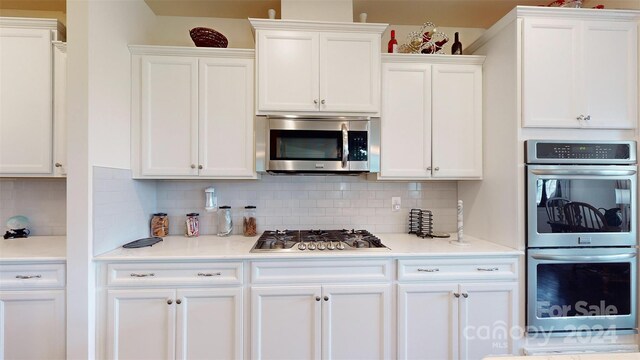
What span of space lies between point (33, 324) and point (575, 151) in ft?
11.6

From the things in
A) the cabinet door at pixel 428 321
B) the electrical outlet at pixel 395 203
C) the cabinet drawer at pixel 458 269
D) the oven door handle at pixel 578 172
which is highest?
the oven door handle at pixel 578 172

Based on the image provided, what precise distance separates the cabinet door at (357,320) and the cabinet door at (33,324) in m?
1.58

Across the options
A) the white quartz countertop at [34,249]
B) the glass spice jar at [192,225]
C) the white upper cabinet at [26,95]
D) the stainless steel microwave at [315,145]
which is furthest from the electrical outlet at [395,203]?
the white upper cabinet at [26,95]

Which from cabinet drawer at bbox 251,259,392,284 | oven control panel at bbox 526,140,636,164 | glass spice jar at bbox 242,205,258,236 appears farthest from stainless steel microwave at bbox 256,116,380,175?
oven control panel at bbox 526,140,636,164

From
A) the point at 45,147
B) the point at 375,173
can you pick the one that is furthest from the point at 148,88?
the point at 375,173

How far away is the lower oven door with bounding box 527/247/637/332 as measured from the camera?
1854 mm

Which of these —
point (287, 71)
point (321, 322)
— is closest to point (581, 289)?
point (321, 322)

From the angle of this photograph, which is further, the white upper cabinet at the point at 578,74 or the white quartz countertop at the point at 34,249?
the white upper cabinet at the point at 578,74

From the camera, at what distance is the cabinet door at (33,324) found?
1636 mm

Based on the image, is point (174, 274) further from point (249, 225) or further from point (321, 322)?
point (321, 322)

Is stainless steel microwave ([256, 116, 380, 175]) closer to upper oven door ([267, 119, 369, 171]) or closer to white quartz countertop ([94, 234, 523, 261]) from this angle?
upper oven door ([267, 119, 369, 171])

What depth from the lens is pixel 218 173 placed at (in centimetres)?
211

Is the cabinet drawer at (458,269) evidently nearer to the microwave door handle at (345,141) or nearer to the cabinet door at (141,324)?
the microwave door handle at (345,141)

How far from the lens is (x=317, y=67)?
2.06 meters
